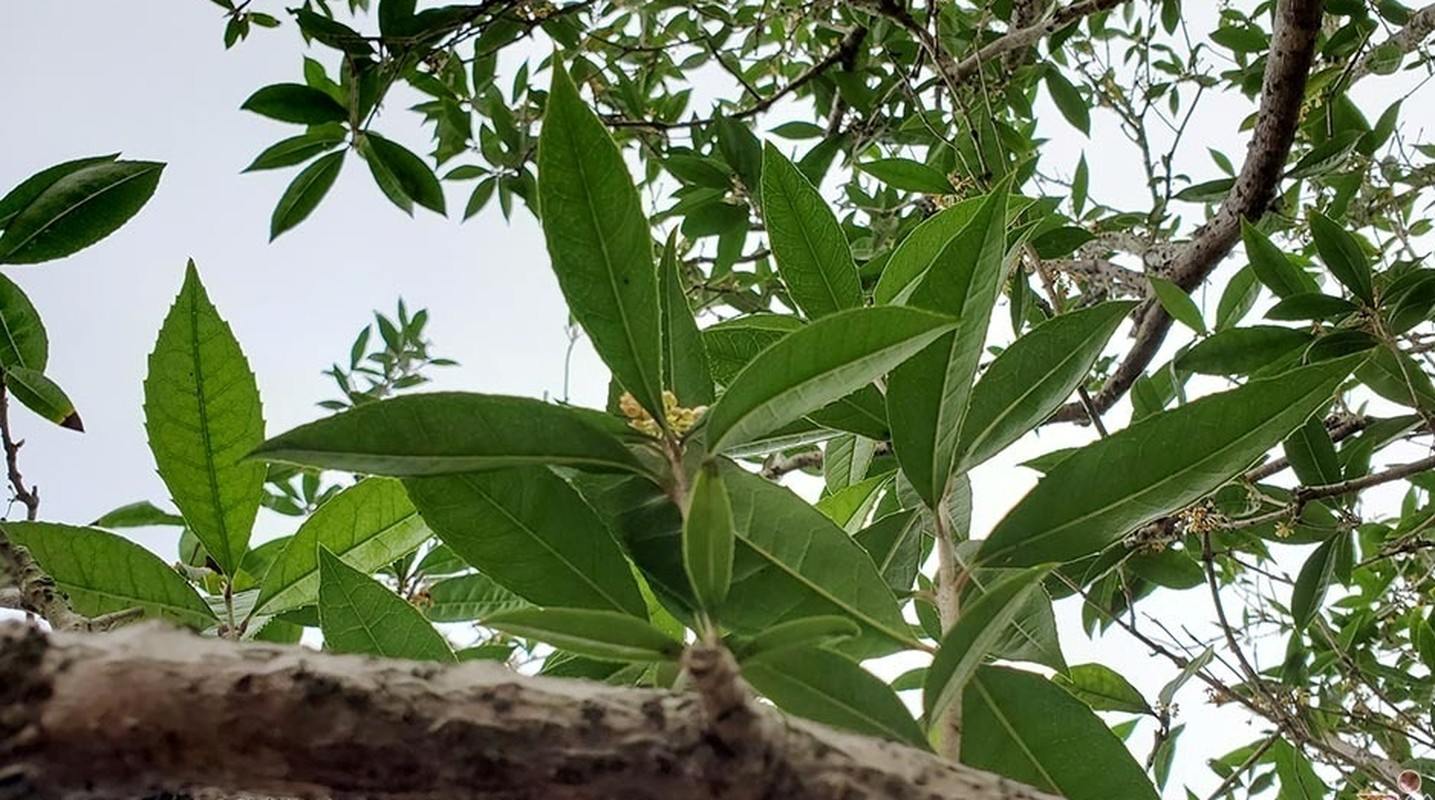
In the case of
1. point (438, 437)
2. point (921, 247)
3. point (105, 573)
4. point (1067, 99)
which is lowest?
point (105, 573)

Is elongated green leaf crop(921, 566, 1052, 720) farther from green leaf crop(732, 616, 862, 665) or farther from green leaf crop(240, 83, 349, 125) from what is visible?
green leaf crop(240, 83, 349, 125)

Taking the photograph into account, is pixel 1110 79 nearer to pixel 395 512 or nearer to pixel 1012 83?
pixel 1012 83

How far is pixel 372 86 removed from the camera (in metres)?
1.70

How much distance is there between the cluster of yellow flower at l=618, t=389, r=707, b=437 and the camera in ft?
1.70

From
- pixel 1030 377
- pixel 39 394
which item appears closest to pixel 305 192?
pixel 39 394

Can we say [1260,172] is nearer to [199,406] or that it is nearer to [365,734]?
[199,406]

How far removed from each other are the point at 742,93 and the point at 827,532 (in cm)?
243

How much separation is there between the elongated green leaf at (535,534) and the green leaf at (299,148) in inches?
53.8

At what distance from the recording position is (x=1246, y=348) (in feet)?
4.22

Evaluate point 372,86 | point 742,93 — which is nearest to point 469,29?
point 372,86

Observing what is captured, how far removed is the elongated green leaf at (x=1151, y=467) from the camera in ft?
1.80

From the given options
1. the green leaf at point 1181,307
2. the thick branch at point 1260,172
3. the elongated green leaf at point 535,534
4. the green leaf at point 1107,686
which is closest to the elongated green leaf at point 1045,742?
the elongated green leaf at point 535,534

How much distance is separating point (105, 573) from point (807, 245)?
1.70 ft

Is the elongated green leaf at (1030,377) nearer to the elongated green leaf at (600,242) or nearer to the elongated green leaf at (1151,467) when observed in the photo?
the elongated green leaf at (1151,467)
